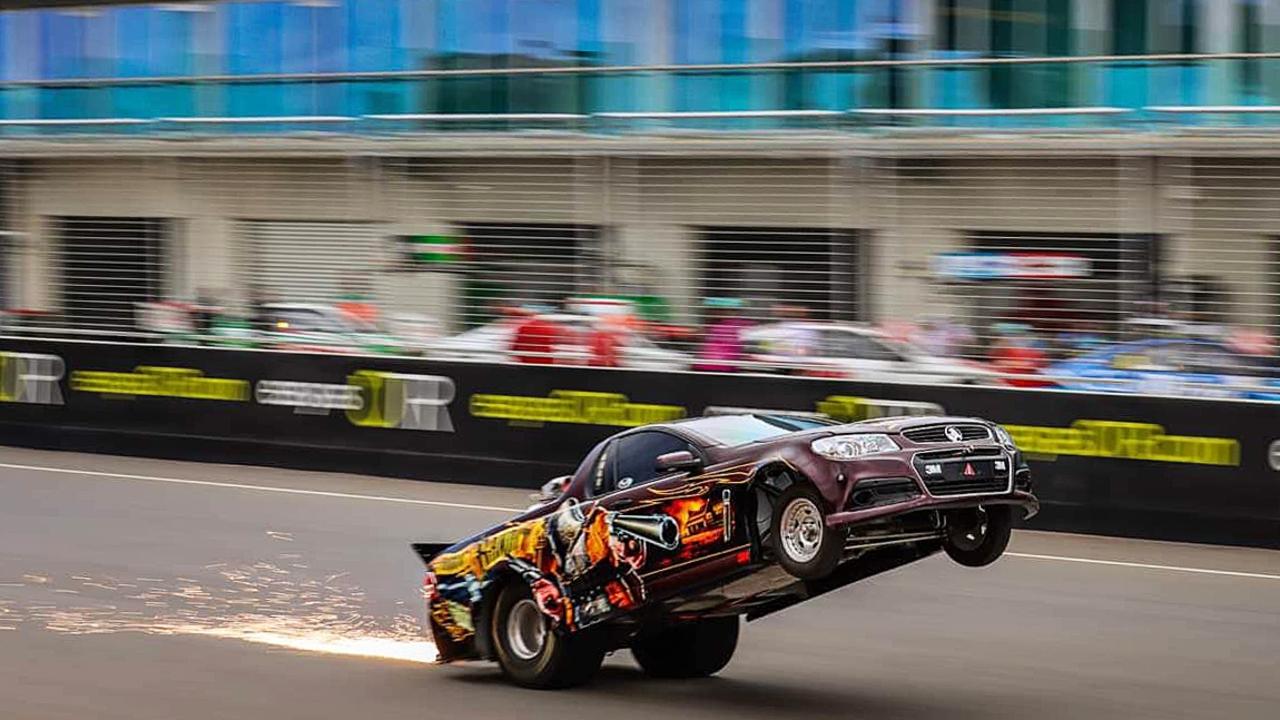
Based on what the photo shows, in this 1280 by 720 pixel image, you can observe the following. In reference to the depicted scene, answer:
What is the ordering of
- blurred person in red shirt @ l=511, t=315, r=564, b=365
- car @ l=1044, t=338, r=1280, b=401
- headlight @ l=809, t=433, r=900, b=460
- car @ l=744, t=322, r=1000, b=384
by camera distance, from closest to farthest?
headlight @ l=809, t=433, r=900, b=460
car @ l=1044, t=338, r=1280, b=401
car @ l=744, t=322, r=1000, b=384
blurred person in red shirt @ l=511, t=315, r=564, b=365

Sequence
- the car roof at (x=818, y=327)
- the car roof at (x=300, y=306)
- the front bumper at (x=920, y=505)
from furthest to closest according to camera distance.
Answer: the car roof at (x=300, y=306), the car roof at (x=818, y=327), the front bumper at (x=920, y=505)

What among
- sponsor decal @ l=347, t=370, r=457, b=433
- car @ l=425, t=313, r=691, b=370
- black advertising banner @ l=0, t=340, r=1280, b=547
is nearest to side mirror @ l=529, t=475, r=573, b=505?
black advertising banner @ l=0, t=340, r=1280, b=547

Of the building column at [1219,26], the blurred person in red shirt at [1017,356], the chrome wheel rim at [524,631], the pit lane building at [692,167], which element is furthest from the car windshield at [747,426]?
the building column at [1219,26]

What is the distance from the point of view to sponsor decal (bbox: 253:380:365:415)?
21.5 meters

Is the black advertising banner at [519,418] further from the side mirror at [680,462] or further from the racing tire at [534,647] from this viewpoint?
the side mirror at [680,462]

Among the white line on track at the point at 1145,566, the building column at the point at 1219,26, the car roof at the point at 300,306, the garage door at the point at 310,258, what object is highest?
the building column at the point at 1219,26

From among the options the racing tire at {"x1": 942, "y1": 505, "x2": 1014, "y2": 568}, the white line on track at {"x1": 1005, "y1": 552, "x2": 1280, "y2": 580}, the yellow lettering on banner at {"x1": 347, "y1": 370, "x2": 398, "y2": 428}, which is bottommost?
the white line on track at {"x1": 1005, "y1": 552, "x2": 1280, "y2": 580}

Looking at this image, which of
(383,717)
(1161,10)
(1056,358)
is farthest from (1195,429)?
(1161,10)

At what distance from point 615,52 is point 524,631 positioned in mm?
21229

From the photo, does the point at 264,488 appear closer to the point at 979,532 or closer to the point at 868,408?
the point at 868,408

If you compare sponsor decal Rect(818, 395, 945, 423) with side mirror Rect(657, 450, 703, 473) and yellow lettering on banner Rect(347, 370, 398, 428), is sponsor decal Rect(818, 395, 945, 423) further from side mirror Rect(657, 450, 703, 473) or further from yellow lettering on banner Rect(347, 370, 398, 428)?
side mirror Rect(657, 450, 703, 473)

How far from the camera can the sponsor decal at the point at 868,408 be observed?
17922mm

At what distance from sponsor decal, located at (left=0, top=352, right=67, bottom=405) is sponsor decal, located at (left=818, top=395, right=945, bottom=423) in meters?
10.0

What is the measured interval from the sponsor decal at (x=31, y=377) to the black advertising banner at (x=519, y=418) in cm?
2
